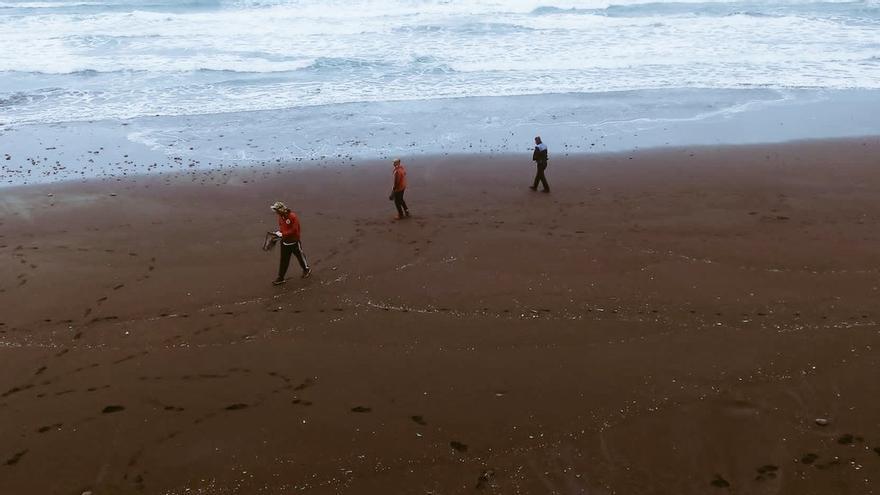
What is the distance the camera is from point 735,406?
8.21 metres

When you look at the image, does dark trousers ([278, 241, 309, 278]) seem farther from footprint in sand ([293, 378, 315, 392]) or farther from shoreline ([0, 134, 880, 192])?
shoreline ([0, 134, 880, 192])

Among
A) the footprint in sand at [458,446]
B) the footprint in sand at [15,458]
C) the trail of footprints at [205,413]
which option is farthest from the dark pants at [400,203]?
the footprint in sand at [15,458]

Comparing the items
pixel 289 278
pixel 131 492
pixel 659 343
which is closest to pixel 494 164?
pixel 289 278

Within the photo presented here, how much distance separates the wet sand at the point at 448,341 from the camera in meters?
7.42

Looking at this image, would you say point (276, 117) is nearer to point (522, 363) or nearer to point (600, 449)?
point (522, 363)

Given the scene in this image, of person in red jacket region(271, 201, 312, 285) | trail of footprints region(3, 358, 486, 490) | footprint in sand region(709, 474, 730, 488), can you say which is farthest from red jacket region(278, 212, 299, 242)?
footprint in sand region(709, 474, 730, 488)

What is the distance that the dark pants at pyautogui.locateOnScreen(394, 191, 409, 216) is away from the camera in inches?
557

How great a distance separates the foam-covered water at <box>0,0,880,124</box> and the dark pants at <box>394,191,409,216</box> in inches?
419

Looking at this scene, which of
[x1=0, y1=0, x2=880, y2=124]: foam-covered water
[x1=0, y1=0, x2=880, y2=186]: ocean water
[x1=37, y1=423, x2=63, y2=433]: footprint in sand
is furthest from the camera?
[x1=0, y1=0, x2=880, y2=124]: foam-covered water

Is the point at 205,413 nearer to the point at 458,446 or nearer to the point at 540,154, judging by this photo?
the point at 458,446

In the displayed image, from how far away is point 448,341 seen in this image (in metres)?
9.75

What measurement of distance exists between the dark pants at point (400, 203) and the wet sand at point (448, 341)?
A: 42 cm

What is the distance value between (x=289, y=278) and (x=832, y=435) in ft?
26.6

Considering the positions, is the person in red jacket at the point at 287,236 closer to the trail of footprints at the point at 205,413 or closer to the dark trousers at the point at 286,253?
the dark trousers at the point at 286,253
